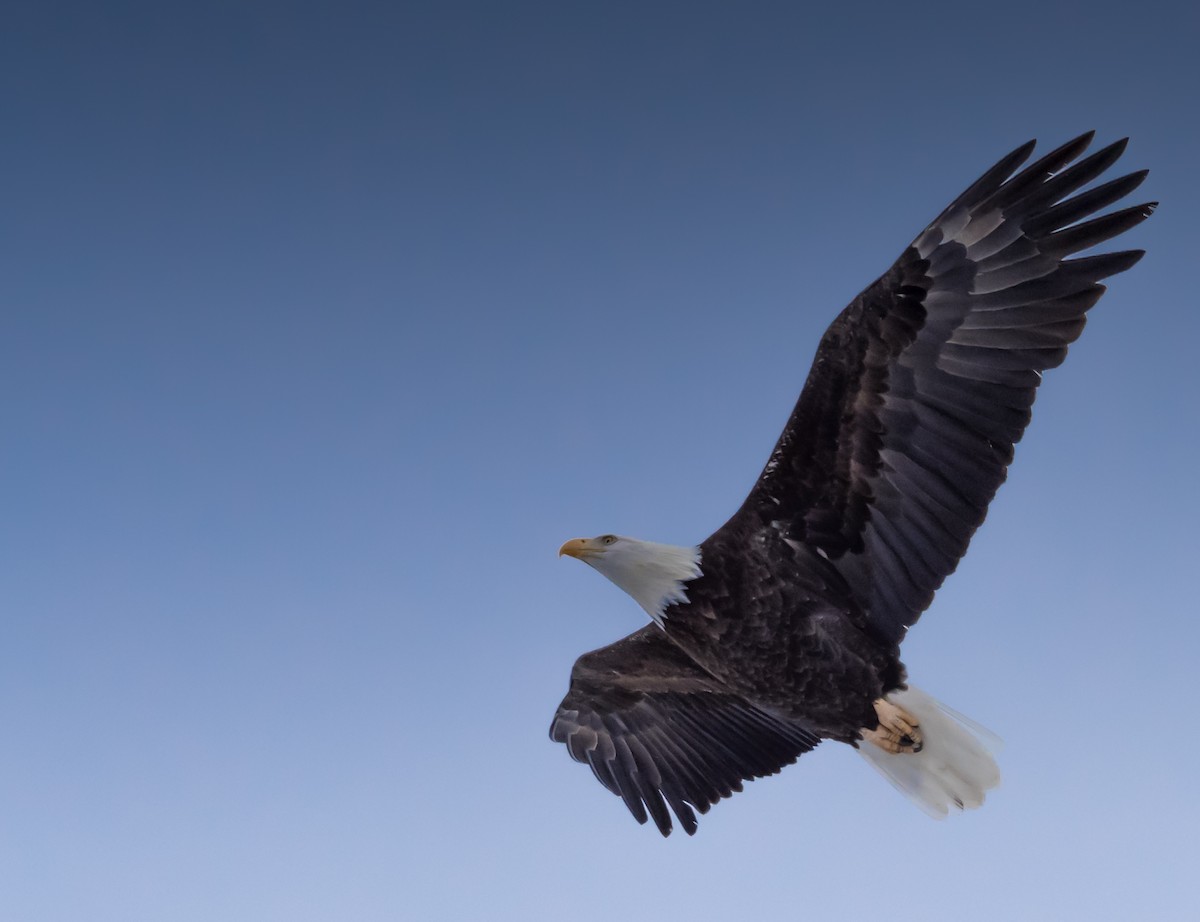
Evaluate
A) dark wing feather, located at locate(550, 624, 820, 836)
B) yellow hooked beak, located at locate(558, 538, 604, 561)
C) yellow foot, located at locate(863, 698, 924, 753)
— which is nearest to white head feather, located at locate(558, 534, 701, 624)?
yellow hooked beak, located at locate(558, 538, 604, 561)

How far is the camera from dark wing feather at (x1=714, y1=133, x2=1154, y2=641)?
18.8 feet

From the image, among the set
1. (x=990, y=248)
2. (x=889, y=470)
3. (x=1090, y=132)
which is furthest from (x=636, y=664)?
(x=1090, y=132)

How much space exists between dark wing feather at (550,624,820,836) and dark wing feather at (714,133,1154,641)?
177cm

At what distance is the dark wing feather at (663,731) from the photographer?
775 cm

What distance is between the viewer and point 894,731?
6.86 metres

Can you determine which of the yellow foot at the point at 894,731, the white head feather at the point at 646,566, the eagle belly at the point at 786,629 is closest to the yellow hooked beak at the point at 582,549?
the white head feather at the point at 646,566

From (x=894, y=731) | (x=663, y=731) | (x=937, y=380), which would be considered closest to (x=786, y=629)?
(x=894, y=731)

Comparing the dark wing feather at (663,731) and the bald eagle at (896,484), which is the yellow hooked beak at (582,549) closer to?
the bald eagle at (896,484)

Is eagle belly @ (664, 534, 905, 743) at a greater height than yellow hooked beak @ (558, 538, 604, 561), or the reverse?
yellow hooked beak @ (558, 538, 604, 561)

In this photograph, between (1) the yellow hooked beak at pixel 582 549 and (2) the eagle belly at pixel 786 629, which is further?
(1) the yellow hooked beak at pixel 582 549

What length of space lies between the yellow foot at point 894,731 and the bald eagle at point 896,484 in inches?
0.5

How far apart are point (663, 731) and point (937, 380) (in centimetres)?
354

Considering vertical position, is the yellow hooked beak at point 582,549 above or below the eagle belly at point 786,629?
above

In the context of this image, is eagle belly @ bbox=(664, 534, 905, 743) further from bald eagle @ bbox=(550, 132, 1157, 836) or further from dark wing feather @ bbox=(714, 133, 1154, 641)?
dark wing feather @ bbox=(714, 133, 1154, 641)
